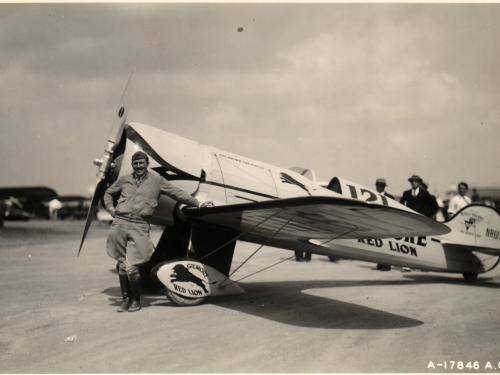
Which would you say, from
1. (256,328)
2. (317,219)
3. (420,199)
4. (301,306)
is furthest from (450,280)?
(256,328)

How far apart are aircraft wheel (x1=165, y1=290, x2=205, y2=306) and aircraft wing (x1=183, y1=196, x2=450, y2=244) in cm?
95

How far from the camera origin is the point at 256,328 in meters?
4.42

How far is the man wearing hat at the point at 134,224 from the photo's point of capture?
4.95 meters

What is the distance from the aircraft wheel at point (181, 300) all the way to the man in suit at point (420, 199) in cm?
521

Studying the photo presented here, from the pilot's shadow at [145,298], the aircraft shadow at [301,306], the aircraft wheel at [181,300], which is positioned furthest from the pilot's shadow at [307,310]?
the pilot's shadow at [145,298]

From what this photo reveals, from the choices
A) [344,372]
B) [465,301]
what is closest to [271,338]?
[344,372]

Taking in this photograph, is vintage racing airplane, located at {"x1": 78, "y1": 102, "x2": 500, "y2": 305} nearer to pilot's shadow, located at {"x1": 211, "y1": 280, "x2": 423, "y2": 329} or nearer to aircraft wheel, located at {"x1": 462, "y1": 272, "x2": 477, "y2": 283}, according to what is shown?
pilot's shadow, located at {"x1": 211, "y1": 280, "x2": 423, "y2": 329}

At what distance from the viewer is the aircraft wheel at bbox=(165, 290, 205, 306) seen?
5291 mm

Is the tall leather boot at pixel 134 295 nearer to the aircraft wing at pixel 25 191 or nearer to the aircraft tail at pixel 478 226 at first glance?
the aircraft tail at pixel 478 226

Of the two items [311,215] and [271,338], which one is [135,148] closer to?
[311,215]

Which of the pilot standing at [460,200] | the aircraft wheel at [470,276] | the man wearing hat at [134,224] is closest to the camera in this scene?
the man wearing hat at [134,224]

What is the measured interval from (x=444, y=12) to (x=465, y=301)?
13.0ft

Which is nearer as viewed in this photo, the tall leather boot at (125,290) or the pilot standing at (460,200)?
the tall leather boot at (125,290)

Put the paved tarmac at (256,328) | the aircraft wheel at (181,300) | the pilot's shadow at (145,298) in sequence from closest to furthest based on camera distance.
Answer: the paved tarmac at (256,328)
the aircraft wheel at (181,300)
the pilot's shadow at (145,298)
